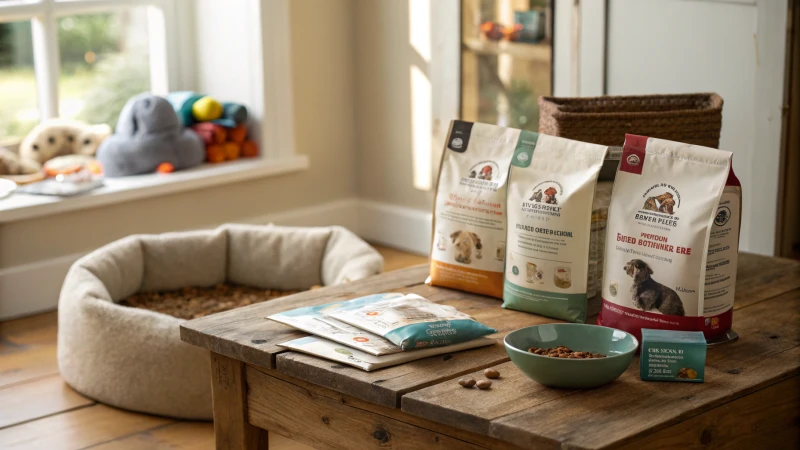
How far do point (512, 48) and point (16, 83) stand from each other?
1829mm

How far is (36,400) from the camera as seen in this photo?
2627 millimetres

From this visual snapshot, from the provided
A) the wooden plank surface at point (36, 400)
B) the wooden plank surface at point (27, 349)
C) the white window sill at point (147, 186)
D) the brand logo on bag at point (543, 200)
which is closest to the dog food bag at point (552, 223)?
the brand logo on bag at point (543, 200)

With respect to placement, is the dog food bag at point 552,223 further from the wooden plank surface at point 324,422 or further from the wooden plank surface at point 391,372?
the wooden plank surface at point 324,422

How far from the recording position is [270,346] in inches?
63.4

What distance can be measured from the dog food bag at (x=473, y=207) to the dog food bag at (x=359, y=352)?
0.86ft

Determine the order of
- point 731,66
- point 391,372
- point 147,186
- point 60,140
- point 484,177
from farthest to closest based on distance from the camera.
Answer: point 60,140 < point 147,186 < point 731,66 < point 484,177 < point 391,372

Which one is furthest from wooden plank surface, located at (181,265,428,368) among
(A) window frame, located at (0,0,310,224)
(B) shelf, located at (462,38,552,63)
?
(A) window frame, located at (0,0,310,224)

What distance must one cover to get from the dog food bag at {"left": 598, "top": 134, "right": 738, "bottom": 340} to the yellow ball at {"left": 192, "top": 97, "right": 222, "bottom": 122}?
2531mm

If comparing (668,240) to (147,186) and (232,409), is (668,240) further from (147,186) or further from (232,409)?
(147,186)

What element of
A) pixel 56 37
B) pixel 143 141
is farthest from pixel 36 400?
pixel 56 37

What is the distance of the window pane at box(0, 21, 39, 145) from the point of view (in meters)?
3.52

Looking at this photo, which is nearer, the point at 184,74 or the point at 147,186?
the point at 147,186

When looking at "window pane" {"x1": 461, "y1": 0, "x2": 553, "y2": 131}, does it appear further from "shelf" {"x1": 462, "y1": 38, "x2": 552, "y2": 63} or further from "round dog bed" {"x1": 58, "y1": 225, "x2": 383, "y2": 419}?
"round dog bed" {"x1": 58, "y1": 225, "x2": 383, "y2": 419}

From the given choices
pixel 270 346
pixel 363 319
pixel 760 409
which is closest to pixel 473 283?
pixel 363 319
